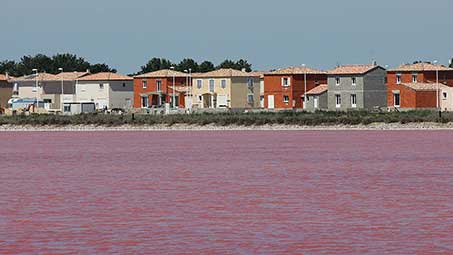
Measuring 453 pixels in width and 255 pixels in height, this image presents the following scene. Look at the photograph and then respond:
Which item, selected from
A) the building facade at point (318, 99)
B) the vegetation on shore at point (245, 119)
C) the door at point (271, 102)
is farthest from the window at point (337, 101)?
the vegetation on shore at point (245, 119)

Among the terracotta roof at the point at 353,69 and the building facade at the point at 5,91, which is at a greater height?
the terracotta roof at the point at 353,69

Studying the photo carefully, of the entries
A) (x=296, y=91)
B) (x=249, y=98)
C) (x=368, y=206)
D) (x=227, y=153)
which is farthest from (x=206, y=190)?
(x=249, y=98)

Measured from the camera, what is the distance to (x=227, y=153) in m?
70.2

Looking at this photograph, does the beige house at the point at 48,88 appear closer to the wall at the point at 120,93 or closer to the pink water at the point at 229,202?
the wall at the point at 120,93

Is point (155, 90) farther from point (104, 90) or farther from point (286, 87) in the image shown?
point (286, 87)

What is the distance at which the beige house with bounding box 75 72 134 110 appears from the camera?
159 metres

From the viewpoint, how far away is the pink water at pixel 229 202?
90.0 ft

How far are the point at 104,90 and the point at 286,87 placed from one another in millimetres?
27584

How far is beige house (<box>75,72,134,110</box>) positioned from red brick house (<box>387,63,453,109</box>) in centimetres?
4051

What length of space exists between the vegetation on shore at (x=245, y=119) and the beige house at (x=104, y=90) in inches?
1484

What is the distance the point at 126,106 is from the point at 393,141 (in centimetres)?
7911

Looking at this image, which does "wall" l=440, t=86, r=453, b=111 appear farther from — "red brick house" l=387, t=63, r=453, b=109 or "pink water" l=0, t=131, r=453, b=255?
"pink water" l=0, t=131, r=453, b=255

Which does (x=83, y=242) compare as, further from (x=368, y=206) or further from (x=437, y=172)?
(x=437, y=172)

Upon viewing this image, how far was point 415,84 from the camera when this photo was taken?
422 ft
